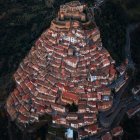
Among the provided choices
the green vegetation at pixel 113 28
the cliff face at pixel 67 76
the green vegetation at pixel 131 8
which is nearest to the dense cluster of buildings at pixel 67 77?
the cliff face at pixel 67 76

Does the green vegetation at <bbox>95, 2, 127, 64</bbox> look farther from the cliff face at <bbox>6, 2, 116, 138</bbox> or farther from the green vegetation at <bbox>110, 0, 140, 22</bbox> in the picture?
the cliff face at <bbox>6, 2, 116, 138</bbox>

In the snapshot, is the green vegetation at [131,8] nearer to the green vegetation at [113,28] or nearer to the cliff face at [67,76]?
the green vegetation at [113,28]

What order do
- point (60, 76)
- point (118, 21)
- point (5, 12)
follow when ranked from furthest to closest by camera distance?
1. point (5, 12)
2. point (118, 21)
3. point (60, 76)

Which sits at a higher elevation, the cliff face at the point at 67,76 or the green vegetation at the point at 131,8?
the green vegetation at the point at 131,8

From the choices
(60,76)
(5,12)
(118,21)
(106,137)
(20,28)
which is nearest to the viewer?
(106,137)

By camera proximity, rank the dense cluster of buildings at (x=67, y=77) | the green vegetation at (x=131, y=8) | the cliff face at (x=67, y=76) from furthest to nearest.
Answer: the green vegetation at (x=131, y=8) < the cliff face at (x=67, y=76) < the dense cluster of buildings at (x=67, y=77)

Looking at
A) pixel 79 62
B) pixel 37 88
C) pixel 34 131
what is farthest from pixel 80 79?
pixel 34 131

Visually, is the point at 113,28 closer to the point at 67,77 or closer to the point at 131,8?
the point at 131,8

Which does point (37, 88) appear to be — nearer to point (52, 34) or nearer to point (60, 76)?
point (60, 76)
